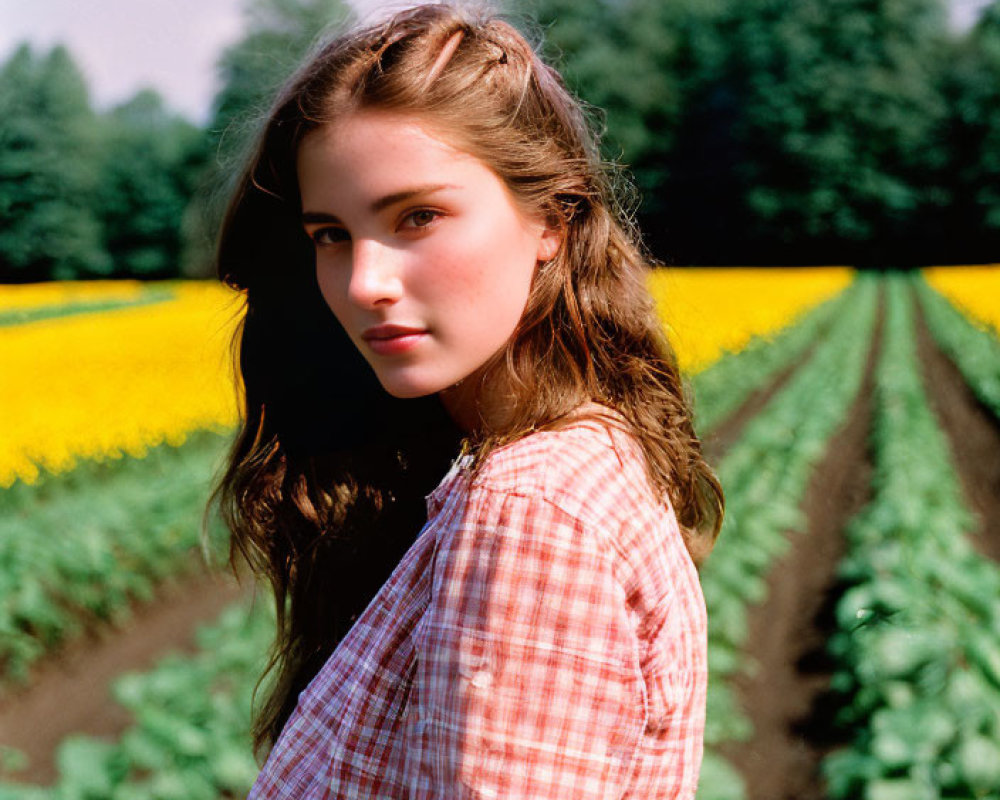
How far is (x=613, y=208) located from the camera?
1296 mm

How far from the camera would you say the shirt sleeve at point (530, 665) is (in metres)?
0.76

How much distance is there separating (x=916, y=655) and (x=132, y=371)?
36.7ft

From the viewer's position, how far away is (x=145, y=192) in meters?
28.2

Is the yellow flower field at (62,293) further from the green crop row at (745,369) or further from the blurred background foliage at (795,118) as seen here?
the green crop row at (745,369)

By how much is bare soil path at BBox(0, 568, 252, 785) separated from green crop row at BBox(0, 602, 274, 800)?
1.55ft

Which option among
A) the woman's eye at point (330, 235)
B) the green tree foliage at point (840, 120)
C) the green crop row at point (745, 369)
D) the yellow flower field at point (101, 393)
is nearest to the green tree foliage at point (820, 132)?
the green tree foliage at point (840, 120)

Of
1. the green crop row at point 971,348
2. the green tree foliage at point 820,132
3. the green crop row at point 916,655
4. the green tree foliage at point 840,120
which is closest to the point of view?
the green crop row at point 916,655

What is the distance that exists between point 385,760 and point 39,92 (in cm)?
1460

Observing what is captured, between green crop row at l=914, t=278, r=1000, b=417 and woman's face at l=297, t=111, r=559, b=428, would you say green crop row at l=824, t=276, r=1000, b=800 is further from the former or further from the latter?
green crop row at l=914, t=278, r=1000, b=417

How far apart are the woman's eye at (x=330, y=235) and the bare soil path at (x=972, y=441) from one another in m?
5.97

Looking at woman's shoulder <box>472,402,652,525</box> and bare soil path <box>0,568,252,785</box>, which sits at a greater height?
woman's shoulder <box>472,402,652,525</box>

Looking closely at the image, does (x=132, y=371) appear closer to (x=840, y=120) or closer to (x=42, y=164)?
(x=42, y=164)

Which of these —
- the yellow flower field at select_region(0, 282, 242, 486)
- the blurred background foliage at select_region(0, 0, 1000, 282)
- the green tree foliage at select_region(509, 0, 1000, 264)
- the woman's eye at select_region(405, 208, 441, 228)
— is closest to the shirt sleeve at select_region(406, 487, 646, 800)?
the woman's eye at select_region(405, 208, 441, 228)

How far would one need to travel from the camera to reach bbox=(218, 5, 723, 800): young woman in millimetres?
773
